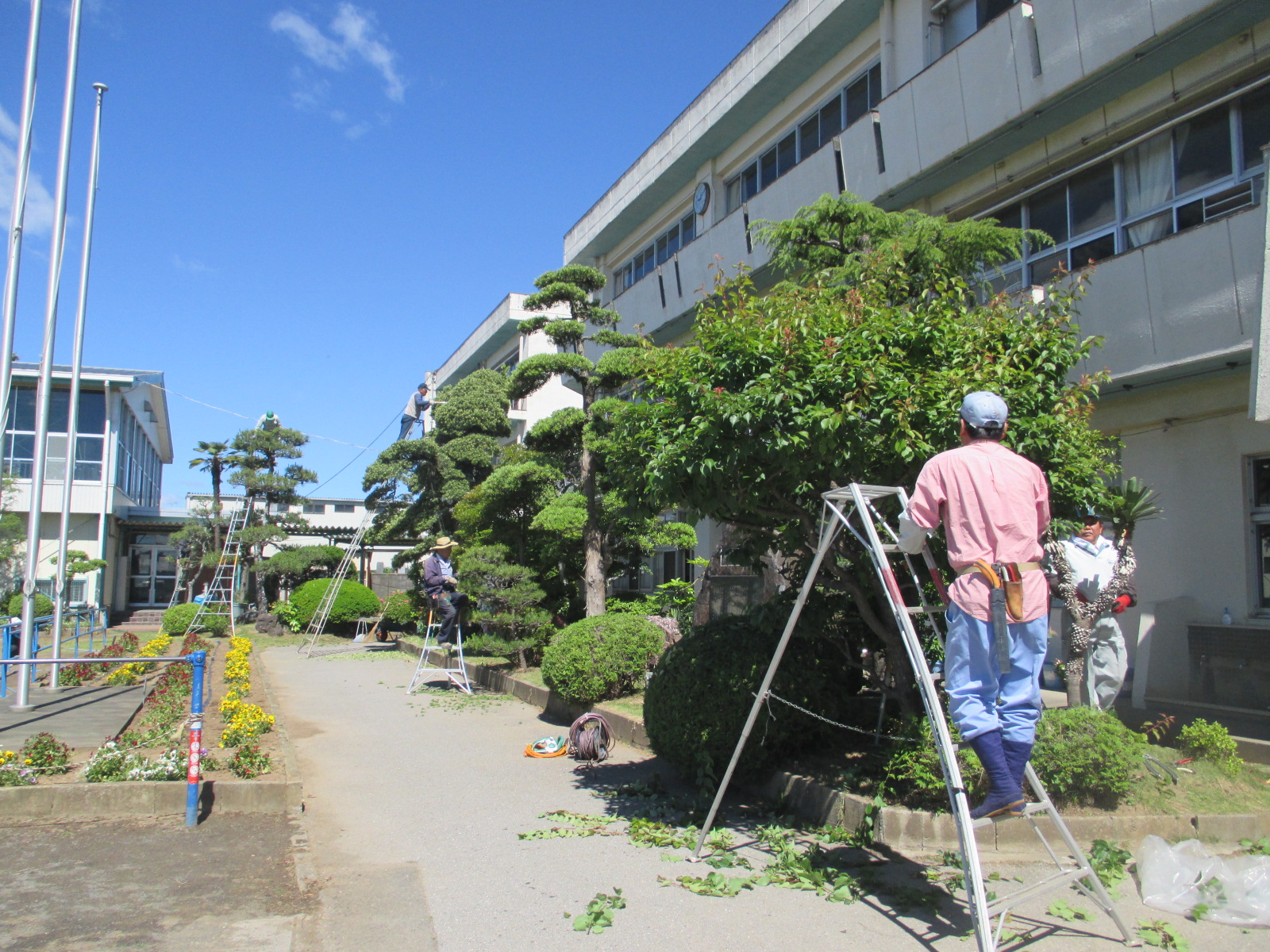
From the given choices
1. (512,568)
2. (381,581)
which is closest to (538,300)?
(512,568)

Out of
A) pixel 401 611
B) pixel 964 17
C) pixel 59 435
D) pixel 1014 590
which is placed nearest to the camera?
pixel 1014 590

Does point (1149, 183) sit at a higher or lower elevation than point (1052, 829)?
higher

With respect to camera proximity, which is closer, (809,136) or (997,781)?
(997,781)

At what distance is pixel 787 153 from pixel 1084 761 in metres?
14.6

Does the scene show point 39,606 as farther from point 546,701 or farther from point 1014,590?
point 1014,590

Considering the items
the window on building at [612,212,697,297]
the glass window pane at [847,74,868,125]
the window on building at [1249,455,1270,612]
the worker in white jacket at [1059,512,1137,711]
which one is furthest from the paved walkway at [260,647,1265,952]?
the window on building at [612,212,697,297]

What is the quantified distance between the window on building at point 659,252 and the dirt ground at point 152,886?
16400 mm

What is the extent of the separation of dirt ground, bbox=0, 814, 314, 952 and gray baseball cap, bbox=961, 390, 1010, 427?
4242 mm

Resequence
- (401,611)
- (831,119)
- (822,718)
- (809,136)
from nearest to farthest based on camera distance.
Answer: (822,718)
(831,119)
(809,136)
(401,611)

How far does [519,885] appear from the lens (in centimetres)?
510

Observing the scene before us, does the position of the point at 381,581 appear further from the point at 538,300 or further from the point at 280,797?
the point at 280,797

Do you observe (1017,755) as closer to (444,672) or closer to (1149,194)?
(1149,194)

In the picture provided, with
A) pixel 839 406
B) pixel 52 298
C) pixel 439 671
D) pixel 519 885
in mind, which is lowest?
pixel 519 885

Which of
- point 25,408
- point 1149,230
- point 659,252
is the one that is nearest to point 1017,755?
point 1149,230
